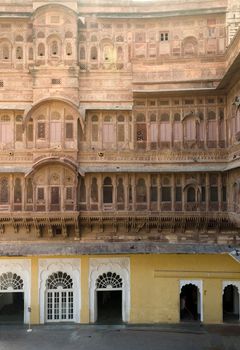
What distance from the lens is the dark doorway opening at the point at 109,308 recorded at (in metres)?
16.5

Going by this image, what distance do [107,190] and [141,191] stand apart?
4.61 feet

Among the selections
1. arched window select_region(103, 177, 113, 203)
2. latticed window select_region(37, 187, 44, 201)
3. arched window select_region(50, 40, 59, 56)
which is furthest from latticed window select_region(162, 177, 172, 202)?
arched window select_region(50, 40, 59, 56)

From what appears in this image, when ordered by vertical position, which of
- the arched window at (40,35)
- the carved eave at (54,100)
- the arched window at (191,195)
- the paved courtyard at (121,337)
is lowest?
the paved courtyard at (121,337)

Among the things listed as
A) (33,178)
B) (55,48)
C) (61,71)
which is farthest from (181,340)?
(55,48)

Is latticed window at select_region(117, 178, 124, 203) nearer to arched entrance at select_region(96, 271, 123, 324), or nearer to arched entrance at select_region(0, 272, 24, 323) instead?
arched entrance at select_region(96, 271, 123, 324)

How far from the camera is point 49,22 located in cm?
1583

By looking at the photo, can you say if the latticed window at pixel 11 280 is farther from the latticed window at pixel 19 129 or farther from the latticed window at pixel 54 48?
the latticed window at pixel 54 48

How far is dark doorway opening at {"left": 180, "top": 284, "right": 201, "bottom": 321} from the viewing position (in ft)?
54.0

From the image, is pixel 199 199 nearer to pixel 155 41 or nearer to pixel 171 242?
pixel 171 242

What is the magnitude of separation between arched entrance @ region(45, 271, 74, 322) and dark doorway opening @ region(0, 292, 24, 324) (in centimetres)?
141

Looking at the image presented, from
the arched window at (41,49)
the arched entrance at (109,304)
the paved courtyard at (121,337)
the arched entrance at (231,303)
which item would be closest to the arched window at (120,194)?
the arched entrance at (109,304)

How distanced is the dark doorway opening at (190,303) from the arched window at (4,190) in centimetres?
874

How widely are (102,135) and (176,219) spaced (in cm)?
460

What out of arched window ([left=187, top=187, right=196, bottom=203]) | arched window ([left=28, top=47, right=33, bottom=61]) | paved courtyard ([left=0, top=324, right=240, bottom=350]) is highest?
arched window ([left=28, top=47, right=33, bottom=61])
